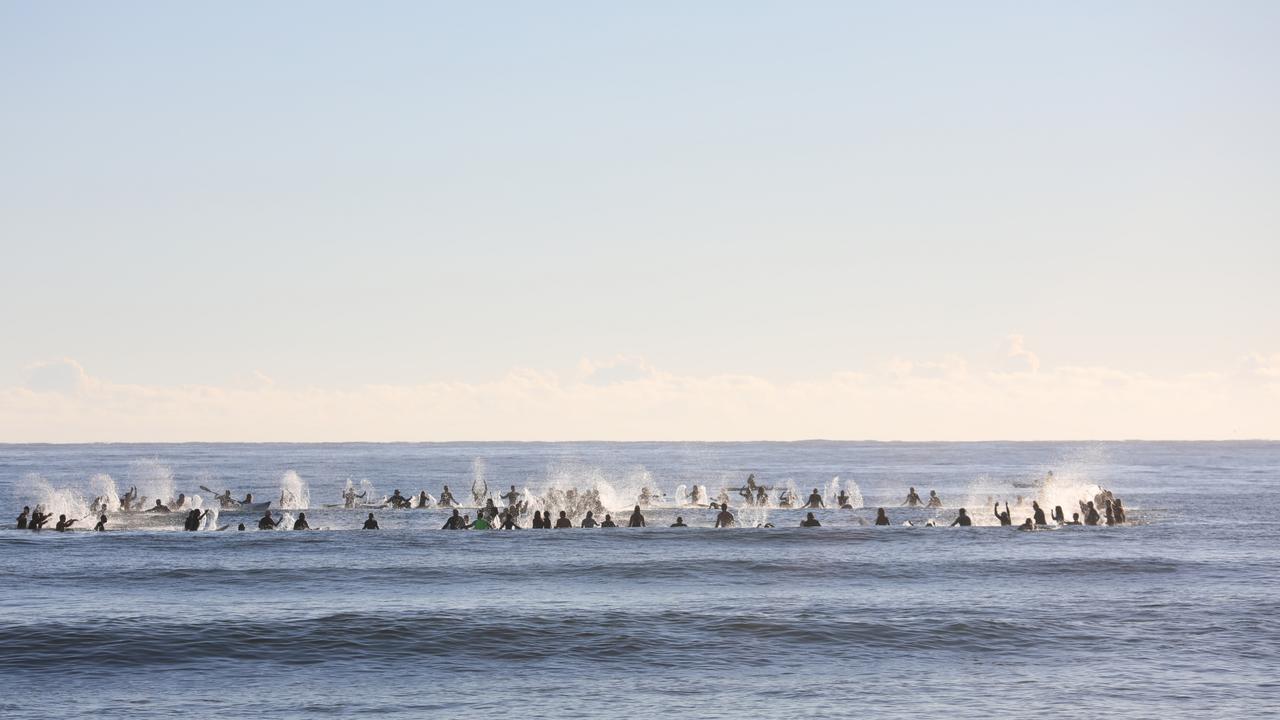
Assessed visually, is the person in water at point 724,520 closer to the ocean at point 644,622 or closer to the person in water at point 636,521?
the ocean at point 644,622

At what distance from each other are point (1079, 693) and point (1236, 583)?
670 inches

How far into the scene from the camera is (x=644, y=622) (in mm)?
30547

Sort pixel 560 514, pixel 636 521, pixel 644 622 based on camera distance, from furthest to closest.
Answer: pixel 560 514 < pixel 636 521 < pixel 644 622

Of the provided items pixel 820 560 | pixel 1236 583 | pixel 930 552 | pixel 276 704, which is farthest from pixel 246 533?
pixel 1236 583

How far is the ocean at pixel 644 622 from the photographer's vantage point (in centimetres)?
2264

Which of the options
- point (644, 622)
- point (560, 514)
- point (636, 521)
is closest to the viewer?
point (644, 622)

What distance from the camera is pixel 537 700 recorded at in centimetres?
2259

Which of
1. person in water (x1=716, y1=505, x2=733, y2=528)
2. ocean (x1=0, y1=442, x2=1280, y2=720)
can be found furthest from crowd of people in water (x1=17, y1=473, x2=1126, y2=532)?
ocean (x1=0, y1=442, x2=1280, y2=720)

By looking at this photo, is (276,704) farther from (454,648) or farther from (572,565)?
(572,565)

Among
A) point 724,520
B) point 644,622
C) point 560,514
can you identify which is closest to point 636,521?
point 724,520

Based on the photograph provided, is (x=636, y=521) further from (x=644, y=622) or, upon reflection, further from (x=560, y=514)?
(x=644, y=622)

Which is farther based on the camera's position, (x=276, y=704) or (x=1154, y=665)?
(x=1154, y=665)

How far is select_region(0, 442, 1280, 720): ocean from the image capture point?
22.6 meters

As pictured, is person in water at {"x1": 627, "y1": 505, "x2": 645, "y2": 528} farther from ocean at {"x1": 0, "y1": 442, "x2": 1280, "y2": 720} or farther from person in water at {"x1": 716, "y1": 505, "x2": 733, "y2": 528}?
person in water at {"x1": 716, "y1": 505, "x2": 733, "y2": 528}
